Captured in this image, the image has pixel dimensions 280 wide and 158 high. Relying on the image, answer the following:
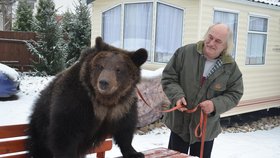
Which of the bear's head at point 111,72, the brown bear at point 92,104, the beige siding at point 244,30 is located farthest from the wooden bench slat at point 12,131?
the beige siding at point 244,30

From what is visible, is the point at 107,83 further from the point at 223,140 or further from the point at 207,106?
the point at 223,140

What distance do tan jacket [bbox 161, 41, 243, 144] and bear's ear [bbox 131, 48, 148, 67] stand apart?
720 mm

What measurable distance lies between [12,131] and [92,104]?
99 centimetres

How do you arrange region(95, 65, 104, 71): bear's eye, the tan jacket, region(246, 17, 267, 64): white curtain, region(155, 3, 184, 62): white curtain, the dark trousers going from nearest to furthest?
1. region(95, 65, 104, 71): bear's eye
2. the tan jacket
3. the dark trousers
4. region(155, 3, 184, 62): white curtain
5. region(246, 17, 267, 64): white curtain

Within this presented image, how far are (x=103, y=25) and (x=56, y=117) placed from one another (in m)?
9.48

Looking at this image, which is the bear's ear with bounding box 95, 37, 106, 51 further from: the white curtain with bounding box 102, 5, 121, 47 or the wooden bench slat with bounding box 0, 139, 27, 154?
the white curtain with bounding box 102, 5, 121, 47

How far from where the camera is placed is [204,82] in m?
3.57

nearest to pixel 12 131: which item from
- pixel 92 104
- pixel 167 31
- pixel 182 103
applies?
pixel 92 104

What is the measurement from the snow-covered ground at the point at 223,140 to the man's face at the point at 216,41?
3388 mm

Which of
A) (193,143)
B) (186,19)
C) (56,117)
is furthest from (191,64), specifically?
(186,19)

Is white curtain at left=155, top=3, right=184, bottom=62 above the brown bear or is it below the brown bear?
above

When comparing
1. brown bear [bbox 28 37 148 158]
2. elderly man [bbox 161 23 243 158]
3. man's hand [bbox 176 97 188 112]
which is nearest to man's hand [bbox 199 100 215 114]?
elderly man [bbox 161 23 243 158]

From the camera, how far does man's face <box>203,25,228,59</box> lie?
11.1ft

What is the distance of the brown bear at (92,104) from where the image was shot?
2.69 meters
